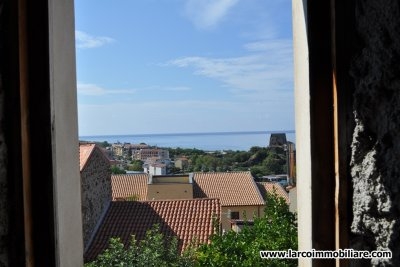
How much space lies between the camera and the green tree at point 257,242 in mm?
2414

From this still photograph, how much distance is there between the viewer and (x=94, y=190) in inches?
305

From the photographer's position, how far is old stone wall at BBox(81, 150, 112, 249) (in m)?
7.05

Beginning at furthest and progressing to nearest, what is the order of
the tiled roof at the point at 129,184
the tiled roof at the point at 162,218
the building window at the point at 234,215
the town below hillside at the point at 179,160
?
the tiled roof at the point at 129,184, the building window at the point at 234,215, the tiled roof at the point at 162,218, the town below hillside at the point at 179,160

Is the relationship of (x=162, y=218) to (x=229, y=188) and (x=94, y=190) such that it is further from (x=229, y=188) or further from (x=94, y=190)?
(x=229, y=188)

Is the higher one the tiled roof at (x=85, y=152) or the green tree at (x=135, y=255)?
the tiled roof at (x=85, y=152)

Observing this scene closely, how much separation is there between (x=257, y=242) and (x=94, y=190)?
5559mm

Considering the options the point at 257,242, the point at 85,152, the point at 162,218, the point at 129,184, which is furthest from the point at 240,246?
the point at 129,184

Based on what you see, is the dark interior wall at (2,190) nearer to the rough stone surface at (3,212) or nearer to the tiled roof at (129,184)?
the rough stone surface at (3,212)

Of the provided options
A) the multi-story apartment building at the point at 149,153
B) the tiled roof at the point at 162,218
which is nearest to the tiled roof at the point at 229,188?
the multi-story apartment building at the point at 149,153

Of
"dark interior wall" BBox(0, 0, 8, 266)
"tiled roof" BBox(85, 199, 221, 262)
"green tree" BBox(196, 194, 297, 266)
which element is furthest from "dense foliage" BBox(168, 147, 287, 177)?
"dark interior wall" BBox(0, 0, 8, 266)

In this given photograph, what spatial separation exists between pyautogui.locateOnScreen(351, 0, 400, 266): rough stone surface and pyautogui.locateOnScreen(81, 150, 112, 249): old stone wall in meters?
6.26

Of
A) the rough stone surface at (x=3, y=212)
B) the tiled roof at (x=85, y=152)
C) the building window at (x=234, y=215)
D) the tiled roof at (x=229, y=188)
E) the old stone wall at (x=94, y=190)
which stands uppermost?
the rough stone surface at (x=3, y=212)

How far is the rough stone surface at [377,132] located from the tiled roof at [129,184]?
42.3ft

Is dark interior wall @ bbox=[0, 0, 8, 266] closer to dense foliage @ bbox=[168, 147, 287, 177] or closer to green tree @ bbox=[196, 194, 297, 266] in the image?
green tree @ bbox=[196, 194, 297, 266]
